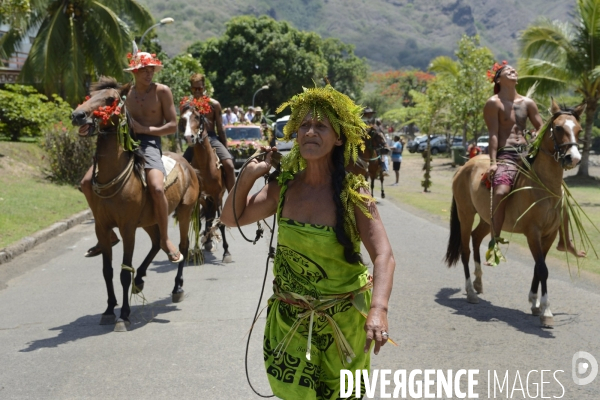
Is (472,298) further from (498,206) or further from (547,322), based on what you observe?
(547,322)

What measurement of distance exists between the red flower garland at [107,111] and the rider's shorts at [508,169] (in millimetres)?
4308

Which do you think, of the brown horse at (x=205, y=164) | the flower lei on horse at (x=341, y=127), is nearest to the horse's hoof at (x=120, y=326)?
the brown horse at (x=205, y=164)

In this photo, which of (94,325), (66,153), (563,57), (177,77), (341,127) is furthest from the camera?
(177,77)

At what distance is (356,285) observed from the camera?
388cm

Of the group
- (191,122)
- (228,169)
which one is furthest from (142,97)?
(228,169)

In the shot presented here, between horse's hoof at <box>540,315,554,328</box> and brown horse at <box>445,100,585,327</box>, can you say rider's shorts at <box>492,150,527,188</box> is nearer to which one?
brown horse at <box>445,100,585,327</box>

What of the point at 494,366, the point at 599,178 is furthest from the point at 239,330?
the point at 599,178

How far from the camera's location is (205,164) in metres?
11.3

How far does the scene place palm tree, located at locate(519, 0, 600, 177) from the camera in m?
26.2

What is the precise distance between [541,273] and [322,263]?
4556mm

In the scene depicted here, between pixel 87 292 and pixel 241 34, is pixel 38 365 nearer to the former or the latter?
pixel 87 292

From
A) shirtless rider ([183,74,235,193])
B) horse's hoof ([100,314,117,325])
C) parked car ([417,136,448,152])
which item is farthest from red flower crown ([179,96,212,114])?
parked car ([417,136,448,152])

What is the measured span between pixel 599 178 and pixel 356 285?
30058mm

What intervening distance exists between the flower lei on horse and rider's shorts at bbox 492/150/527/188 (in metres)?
4.68
